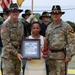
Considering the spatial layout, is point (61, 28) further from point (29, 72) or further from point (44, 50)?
point (29, 72)

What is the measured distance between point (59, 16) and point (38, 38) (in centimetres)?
55

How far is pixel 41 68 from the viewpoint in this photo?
6246mm

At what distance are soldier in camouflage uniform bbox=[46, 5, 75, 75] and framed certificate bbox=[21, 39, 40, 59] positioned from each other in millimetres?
255

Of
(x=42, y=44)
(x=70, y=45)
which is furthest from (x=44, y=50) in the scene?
(x=70, y=45)

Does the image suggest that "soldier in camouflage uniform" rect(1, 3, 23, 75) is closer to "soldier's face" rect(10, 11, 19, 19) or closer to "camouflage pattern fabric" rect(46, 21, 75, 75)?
"soldier's face" rect(10, 11, 19, 19)

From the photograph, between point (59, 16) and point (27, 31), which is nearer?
point (59, 16)

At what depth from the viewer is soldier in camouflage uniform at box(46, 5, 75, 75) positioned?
6.14m

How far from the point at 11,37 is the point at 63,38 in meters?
0.96

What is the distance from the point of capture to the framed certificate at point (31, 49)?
6164 millimetres

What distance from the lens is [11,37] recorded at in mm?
6285

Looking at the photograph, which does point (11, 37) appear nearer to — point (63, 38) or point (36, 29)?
point (36, 29)

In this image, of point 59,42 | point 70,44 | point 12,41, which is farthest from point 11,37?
point 70,44

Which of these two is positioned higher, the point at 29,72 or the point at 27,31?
the point at 27,31

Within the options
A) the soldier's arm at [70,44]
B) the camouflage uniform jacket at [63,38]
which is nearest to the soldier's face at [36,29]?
the camouflage uniform jacket at [63,38]
